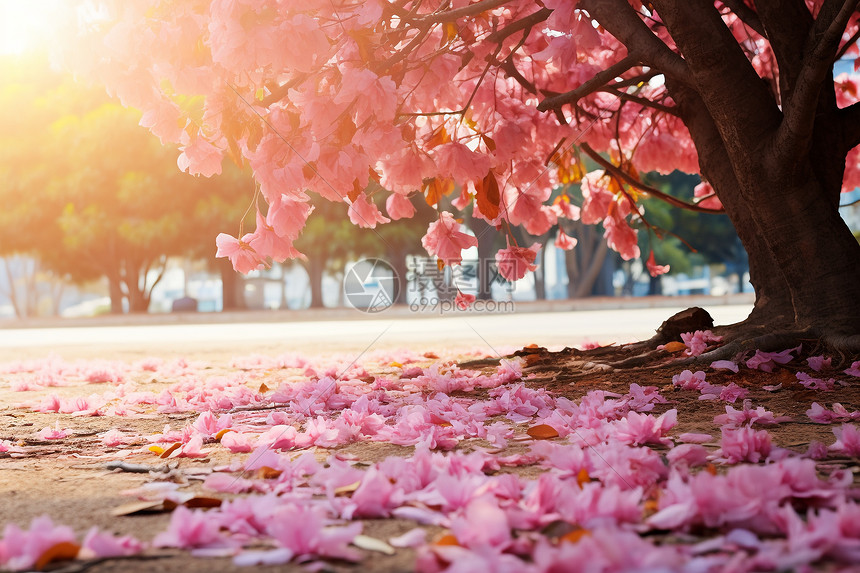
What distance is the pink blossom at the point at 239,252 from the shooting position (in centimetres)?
413

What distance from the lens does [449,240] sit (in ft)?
15.7

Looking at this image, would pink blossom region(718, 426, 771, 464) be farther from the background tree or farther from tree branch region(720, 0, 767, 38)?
the background tree

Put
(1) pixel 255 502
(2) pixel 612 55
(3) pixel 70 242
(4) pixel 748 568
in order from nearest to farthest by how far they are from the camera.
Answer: (4) pixel 748 568 < (1) pixel 255 502 < (2) pixel 612 55 < (3) pixel 70 242

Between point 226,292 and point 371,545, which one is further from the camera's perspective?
point 226,292

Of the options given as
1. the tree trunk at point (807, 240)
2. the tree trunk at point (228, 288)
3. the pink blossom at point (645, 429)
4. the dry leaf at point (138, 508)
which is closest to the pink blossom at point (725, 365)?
the tree trunk at point (807, 240)

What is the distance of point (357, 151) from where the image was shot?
393cm

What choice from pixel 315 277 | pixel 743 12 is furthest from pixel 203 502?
pixel 315 277

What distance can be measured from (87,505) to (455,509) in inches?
45.0

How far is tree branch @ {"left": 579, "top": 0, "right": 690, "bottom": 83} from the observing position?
4012mm

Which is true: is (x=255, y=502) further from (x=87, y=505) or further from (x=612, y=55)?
(x=612, y=55)

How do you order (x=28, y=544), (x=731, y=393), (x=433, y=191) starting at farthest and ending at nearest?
1. (x=433, y=191)
2. (x=731, y=393)
3. (x=28, y=544)

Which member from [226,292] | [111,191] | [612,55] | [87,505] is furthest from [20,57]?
[87,505]

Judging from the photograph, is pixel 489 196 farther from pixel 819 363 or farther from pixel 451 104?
pixel 819 363

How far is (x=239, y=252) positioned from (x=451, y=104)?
1687 millimetres
